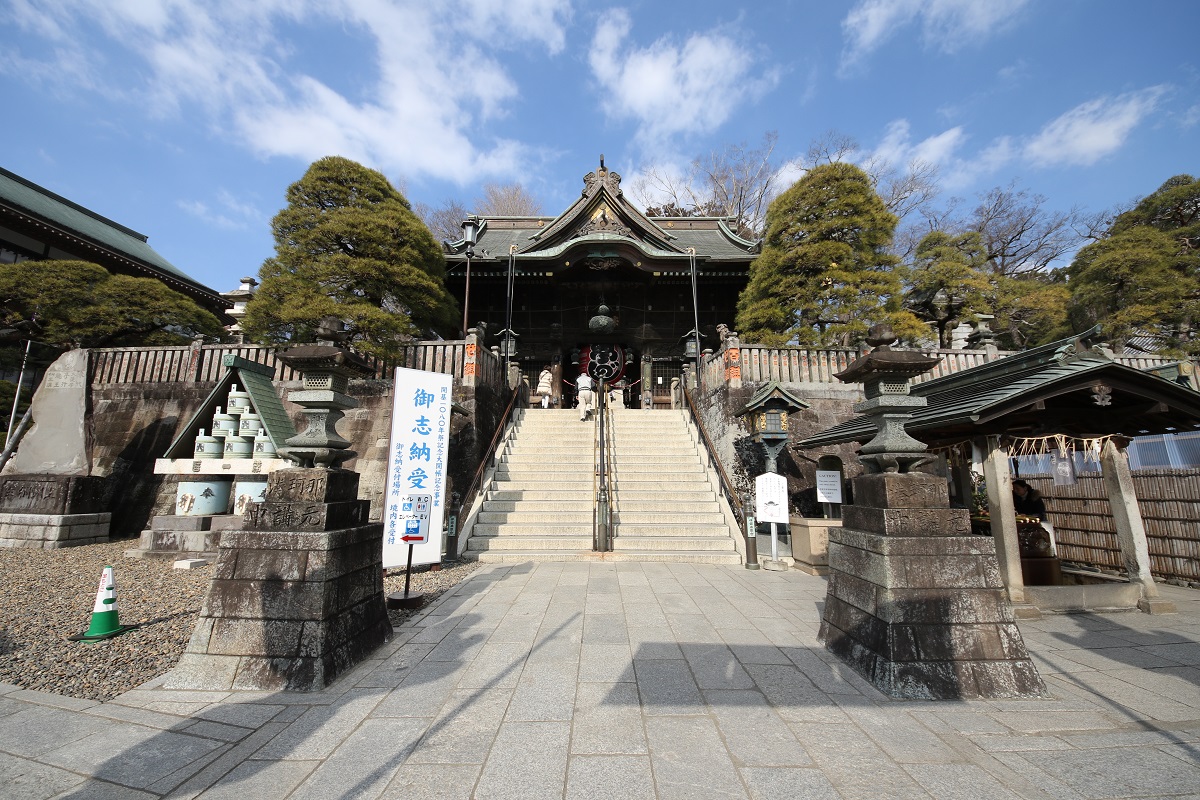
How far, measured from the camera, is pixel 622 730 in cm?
286

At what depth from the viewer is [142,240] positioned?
2342 cm

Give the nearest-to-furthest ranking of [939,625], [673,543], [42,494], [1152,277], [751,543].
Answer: [939,625], [751,543], [673,543], [42,494], [1152,277]

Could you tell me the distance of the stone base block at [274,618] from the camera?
347 cm

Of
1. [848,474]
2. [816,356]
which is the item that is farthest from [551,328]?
[848,474]

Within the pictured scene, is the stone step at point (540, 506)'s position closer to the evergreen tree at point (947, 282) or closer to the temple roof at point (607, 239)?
the temple roof at point (607, 239)

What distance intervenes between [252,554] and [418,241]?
457 inches

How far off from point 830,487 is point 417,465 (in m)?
7.12

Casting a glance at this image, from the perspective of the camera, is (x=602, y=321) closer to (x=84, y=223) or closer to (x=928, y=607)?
(x=928, y=607)

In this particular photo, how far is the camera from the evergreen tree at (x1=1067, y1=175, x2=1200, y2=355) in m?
13.3

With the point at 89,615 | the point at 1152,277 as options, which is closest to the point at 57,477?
the point at 89,615

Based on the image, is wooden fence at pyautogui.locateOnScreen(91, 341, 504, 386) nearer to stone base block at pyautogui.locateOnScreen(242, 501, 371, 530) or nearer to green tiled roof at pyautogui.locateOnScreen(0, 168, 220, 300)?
green tiled roof at pyautogui.locateOnScreen(0, 168, 220, 300)

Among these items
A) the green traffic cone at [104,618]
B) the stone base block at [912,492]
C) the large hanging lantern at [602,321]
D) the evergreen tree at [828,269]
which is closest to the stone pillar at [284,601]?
the green traffic cone at [104,618]

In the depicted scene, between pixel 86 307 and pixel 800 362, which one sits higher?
pixel 86 307

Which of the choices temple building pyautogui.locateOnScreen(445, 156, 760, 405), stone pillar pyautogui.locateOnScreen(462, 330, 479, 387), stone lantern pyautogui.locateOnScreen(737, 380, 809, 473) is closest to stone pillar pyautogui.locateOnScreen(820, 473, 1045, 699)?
stone lantern pyautogui.locateOnScreen(737, 380, 809, 473)
